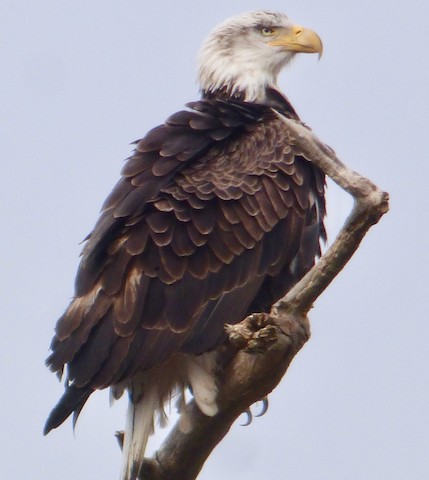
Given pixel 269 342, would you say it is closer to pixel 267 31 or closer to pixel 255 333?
pixel 255 333

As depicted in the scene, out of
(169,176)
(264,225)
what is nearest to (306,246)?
(264,225)

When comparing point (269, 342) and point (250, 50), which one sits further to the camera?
point (250, 50)

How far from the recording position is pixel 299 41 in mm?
9852

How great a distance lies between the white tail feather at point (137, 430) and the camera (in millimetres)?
7234

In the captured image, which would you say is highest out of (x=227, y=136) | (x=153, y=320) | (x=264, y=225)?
(x=227, y=136)

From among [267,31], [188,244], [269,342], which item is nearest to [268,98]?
[267,31]

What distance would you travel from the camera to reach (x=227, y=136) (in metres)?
8.26

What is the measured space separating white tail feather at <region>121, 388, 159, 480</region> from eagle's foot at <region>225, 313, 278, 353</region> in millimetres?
985

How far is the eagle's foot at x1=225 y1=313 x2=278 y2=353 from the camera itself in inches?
260

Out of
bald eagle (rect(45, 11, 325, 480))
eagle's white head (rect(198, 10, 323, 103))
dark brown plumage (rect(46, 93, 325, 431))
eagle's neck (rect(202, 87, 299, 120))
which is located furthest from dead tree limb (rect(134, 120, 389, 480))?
eagle's white head (rect(198, 10, 323, 103))

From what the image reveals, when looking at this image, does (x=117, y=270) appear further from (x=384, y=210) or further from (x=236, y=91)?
(x=236, y=91)

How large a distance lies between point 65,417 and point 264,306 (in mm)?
1717

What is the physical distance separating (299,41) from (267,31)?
1.02ft

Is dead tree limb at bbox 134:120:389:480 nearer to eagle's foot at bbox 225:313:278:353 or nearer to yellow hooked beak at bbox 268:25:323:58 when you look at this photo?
eagle's foot at bbox 225:313:278:353
